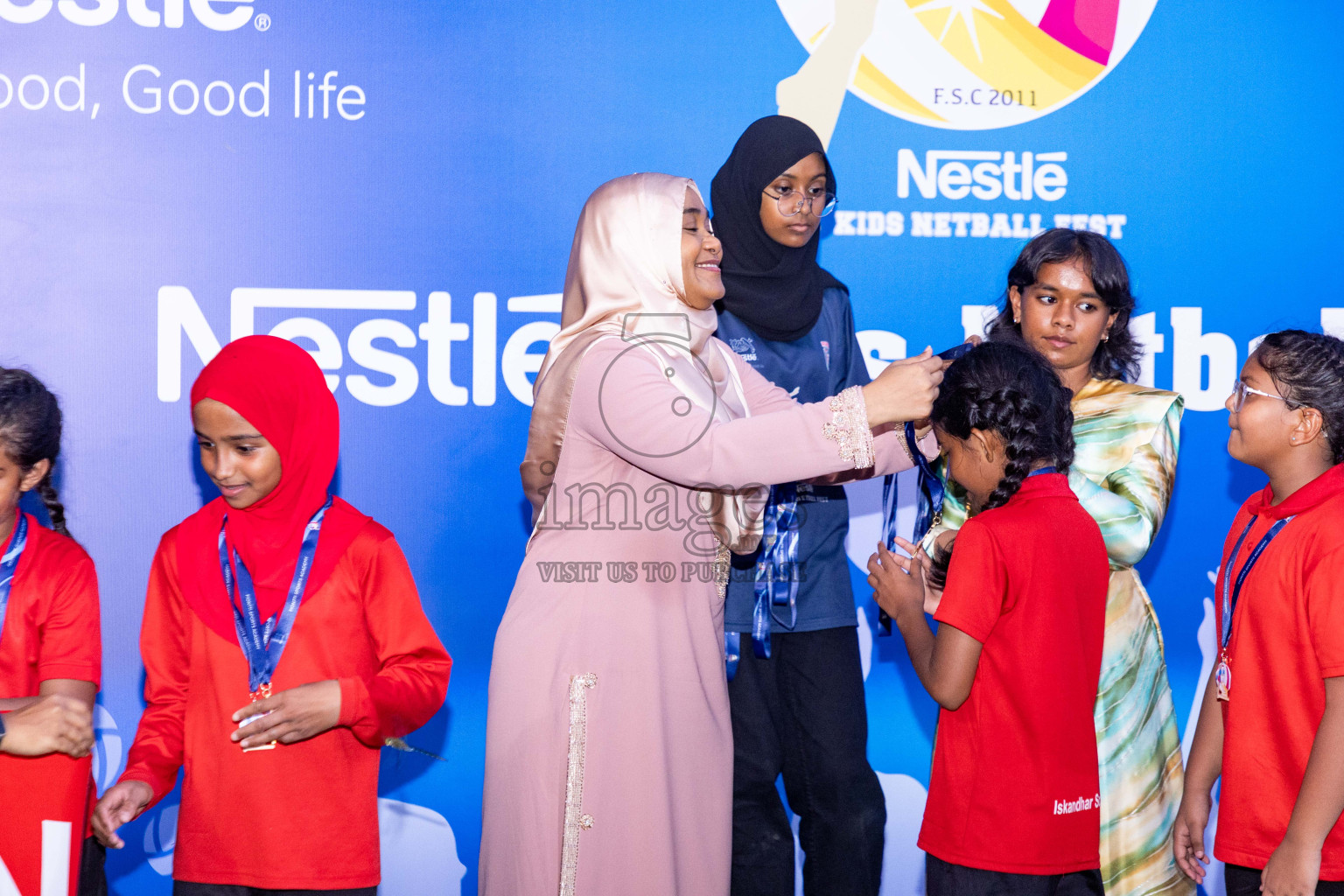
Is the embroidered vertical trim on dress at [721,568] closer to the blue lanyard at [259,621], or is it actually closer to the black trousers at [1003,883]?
the black trousers at [1003,883]

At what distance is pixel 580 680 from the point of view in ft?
6.48

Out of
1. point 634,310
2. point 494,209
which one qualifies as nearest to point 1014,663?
point 634,310

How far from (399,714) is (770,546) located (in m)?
0.93

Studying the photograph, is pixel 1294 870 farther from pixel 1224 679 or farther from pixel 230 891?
pixel 230 891

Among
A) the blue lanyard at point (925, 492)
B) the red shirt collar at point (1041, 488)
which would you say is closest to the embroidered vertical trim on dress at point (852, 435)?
the red shirt collar at point (1041, 488)

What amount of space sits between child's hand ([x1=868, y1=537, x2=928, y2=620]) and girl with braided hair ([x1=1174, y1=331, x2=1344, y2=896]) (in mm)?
522

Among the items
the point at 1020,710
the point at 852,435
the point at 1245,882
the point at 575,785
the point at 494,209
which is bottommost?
the point at 1245,882

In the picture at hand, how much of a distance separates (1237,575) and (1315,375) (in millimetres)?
363

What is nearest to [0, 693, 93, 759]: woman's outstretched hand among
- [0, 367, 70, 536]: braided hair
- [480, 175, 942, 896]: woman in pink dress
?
[0, 367, 70, 536]: braided hair

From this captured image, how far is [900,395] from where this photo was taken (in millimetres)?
1875

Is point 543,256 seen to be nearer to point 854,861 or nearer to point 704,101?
point 704,101

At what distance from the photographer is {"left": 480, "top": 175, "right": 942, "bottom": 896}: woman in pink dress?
1.96 m

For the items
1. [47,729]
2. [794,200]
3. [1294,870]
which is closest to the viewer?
[1294,870]

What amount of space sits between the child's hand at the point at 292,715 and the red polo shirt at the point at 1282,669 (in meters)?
1.48
